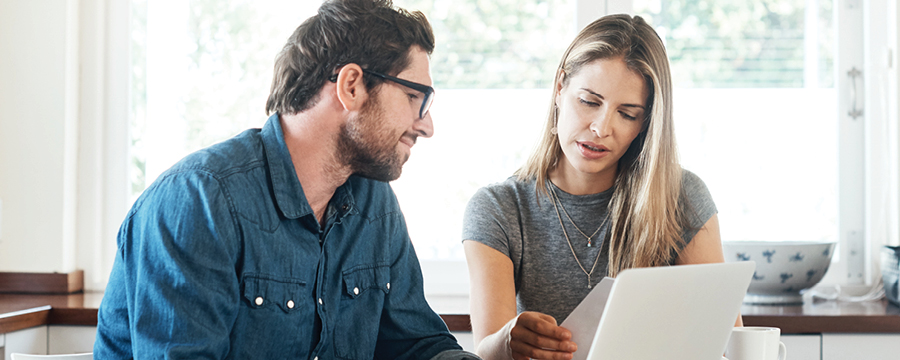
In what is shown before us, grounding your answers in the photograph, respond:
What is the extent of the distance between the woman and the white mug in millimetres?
395

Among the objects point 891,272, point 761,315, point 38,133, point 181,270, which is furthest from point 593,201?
point 38,133

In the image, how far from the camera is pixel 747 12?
2.08 metres

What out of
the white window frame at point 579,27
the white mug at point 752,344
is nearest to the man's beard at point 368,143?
the white mug at point 752,344

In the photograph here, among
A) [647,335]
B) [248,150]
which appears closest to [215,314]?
[248,150]

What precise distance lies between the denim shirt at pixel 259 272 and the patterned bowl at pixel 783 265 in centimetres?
98

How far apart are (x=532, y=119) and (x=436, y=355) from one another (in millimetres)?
1106

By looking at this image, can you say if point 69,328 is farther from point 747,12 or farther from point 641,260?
point 747,12

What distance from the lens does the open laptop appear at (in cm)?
74

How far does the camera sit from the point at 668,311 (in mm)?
782

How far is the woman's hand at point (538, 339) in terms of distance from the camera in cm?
97

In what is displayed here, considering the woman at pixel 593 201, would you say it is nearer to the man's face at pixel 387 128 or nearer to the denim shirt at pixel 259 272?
the denim shirt at pixel 259 272

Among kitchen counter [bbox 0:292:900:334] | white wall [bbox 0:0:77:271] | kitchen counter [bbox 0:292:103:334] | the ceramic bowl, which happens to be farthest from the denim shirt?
the ceramic bowl

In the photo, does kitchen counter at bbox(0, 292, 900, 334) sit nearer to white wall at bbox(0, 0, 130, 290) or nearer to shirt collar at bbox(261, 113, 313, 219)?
white wall at bbox(0, 0, 130, 290)

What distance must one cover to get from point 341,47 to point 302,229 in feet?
0.95
